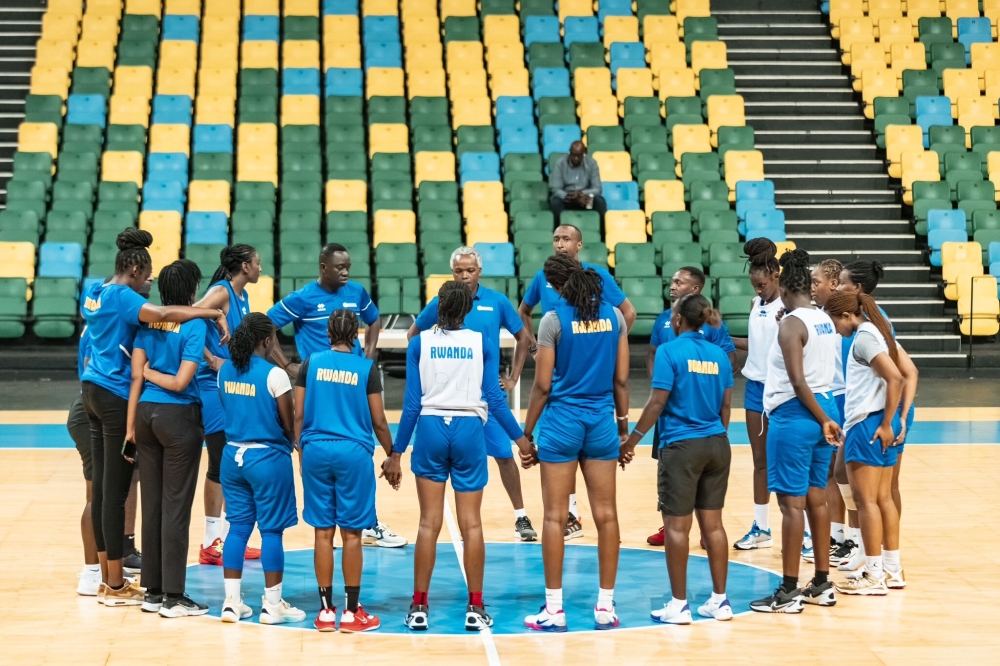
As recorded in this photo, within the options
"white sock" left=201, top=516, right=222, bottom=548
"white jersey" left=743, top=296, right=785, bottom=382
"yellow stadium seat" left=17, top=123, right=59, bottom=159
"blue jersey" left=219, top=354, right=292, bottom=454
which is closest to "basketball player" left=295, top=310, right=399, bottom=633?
"blue jersey" left=219, top=354, right=292, bottom=454

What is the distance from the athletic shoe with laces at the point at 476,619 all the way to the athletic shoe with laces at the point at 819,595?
5.36ft

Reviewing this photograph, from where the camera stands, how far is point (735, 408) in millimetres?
12711

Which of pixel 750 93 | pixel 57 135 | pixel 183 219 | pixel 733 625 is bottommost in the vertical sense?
pixel 733 625

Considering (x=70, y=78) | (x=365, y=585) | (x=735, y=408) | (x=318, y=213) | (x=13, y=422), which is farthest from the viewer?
(x=70, y=78)

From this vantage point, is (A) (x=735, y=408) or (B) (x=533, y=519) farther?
(A) (x=735, y=408)

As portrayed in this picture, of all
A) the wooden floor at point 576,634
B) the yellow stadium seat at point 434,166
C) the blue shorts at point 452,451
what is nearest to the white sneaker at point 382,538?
the wooden floor at point 576,634

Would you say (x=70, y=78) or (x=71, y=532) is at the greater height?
(x=70, y=78)

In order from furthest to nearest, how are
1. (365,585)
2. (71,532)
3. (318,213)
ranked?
(318,213), (71,532), (365,585)

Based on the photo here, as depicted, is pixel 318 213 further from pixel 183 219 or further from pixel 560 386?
pixel 560 386

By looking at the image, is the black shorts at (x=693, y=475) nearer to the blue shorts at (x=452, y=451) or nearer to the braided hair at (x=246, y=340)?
the blue shorts at (x=452, y=451)

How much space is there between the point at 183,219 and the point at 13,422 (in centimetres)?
464

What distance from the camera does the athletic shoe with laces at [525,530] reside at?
7465 millimetres

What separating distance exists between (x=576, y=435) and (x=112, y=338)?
2.35 meters

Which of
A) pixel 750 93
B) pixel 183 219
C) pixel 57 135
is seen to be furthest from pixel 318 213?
pixel 750 93
